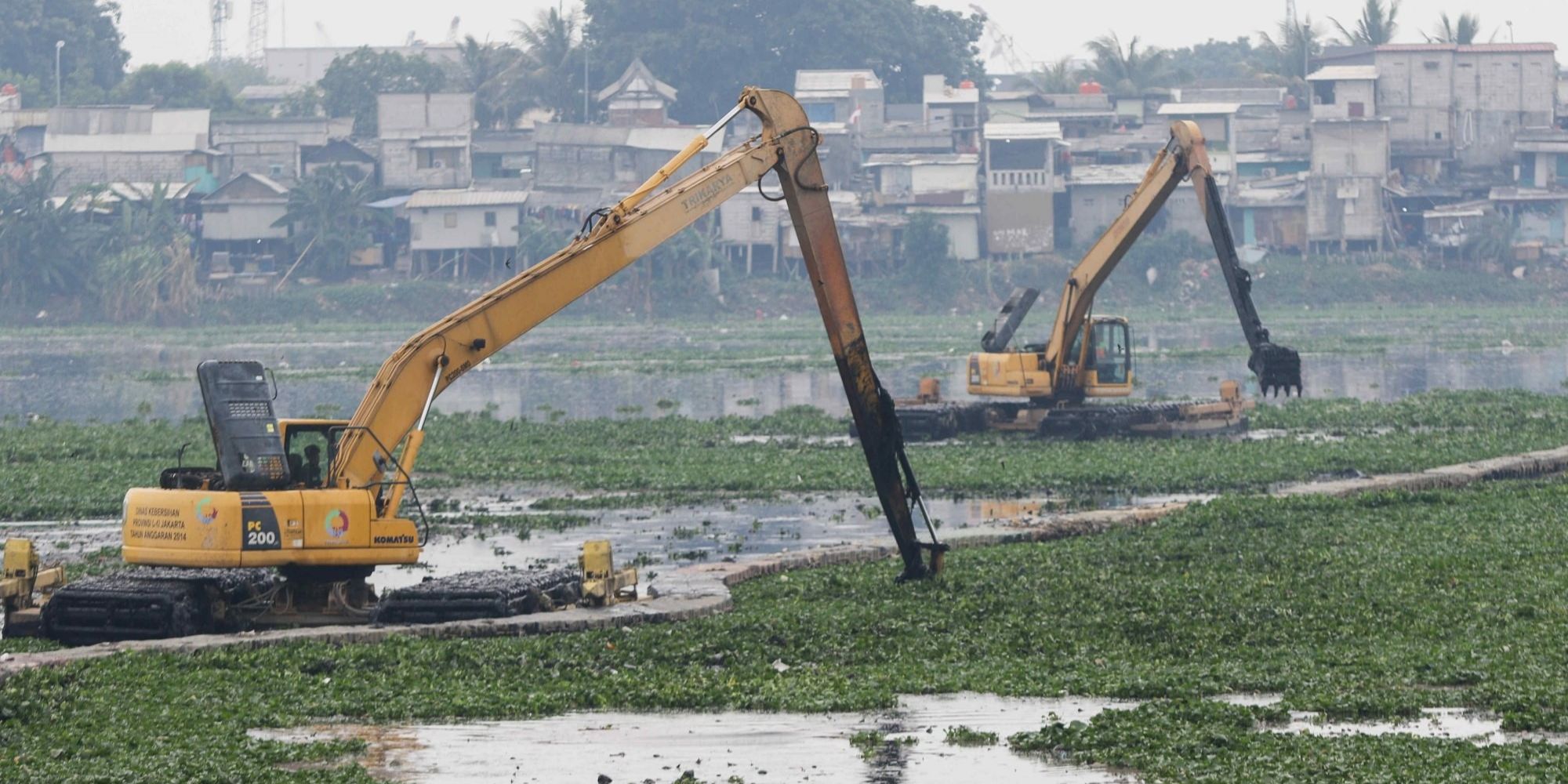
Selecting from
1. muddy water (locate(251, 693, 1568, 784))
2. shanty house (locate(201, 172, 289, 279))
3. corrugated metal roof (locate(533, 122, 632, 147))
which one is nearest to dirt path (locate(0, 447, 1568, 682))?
muddy water (locate(251, 693, 1568, 784))

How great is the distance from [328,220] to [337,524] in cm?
9488

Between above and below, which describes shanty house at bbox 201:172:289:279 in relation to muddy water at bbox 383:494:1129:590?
above

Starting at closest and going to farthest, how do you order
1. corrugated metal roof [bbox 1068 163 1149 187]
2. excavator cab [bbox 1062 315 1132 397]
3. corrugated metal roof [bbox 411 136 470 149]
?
excavator cab [bbox 1062 315 1132 397]
corrugated metal roof [bbox 1068 163 1149 187]
corrugated metal roof [bbox 411 136 470 149]

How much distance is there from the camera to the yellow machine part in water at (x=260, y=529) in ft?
68.6

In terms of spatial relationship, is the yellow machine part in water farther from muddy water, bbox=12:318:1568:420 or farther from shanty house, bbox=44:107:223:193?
shanty house, bbox=44:107:223:193

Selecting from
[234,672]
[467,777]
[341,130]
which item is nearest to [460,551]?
[234,672]

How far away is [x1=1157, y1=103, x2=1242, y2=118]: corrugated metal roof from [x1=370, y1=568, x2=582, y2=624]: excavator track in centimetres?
10489

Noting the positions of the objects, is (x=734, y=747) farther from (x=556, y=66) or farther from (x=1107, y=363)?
(x=556, y=66)

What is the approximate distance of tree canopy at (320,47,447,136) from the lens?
136 m

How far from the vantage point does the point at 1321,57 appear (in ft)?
417

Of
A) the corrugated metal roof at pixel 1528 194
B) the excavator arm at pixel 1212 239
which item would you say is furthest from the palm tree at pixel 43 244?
the excavator arm at pixel 1212 239

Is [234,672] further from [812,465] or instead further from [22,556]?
[812,465]

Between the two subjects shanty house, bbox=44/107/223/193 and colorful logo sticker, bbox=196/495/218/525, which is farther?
shanty house, bbox=44/107/223/193

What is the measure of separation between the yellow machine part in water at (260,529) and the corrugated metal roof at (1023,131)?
3861 inches
